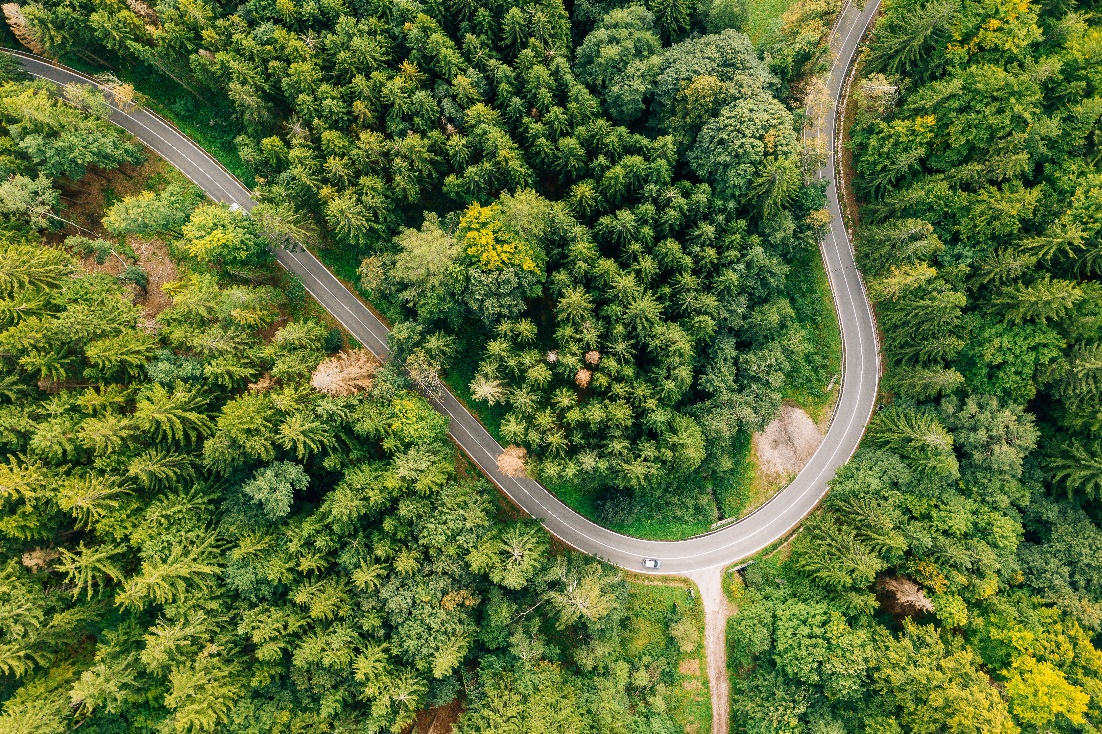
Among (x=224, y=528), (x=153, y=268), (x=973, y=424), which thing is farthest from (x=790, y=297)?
(x=153, y=268)

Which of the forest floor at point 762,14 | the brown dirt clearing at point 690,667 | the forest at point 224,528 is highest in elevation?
the forest floor at point 762,14

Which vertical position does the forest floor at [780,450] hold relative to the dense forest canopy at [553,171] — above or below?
below

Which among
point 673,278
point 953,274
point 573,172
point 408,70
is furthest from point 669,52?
point 953,274

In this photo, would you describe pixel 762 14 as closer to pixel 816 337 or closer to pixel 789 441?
pixel 816 337

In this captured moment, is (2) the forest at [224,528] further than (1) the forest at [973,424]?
No

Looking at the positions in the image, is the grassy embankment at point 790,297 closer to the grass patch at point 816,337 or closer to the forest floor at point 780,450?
the grass patch at point 816,337

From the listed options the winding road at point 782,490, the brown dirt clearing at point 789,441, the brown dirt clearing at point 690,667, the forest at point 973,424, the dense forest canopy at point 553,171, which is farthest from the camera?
the brown dirt clearing at point 789,441

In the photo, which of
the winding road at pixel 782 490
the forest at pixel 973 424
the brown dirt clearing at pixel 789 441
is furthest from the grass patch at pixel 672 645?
the brown dirt clearing at pixel 789 441
